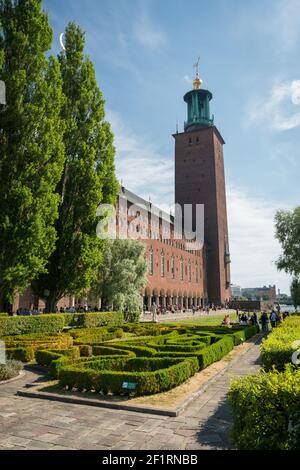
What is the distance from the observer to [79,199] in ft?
76.8

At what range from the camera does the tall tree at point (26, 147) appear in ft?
59.2

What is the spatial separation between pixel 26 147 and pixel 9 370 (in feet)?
39.0

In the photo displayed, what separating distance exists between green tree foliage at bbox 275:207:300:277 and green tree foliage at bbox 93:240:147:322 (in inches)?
547

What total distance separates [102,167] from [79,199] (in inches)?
107

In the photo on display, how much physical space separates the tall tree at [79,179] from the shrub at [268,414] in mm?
18428

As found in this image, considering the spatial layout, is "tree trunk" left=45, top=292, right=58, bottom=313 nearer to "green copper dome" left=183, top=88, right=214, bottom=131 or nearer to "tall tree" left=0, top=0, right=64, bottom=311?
"tall tree" left=0, top=0, right=64, bottom=311

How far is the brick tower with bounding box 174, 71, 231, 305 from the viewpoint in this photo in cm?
7700

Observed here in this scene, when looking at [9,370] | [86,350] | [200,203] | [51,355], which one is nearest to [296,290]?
[86,350]

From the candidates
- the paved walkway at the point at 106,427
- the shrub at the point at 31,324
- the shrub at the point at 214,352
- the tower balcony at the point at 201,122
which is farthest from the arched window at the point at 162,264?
the paved walkway at the point at 106,427

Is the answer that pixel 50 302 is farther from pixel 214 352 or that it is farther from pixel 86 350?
pixel 214 352

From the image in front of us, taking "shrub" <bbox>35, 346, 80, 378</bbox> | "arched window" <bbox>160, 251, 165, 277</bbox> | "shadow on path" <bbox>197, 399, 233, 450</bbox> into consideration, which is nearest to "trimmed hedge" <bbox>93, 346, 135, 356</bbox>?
A: "shrub" <bbox>35, 346, 80, 378</bbox>

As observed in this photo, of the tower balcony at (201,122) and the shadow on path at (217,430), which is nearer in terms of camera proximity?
the shadow on path at (217,430)

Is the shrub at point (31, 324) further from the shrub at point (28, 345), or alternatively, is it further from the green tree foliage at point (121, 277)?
the green tree foliage at point (121, 277)
